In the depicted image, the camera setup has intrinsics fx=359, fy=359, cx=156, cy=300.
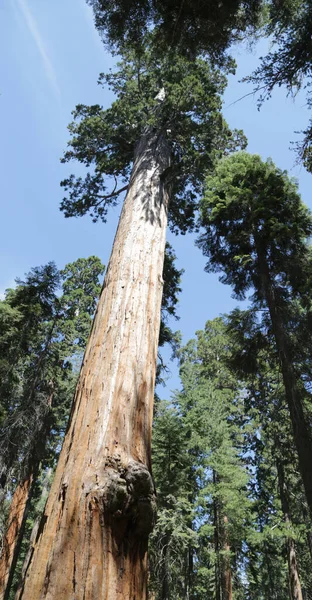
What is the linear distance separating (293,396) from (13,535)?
10049 mm

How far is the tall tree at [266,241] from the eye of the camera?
9297 mm

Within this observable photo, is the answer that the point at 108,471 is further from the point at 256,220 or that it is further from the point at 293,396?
the point at 256,220

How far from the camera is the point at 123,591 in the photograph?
5.23ft

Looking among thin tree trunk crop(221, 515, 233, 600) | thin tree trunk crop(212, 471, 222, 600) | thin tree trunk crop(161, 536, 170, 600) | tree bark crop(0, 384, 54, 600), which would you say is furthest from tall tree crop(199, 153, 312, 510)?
tree bark crop(0, 384, 54, 600)

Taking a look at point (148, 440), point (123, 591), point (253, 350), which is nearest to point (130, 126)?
point (253, 350)

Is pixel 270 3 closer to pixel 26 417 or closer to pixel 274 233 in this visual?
pixel 274 233

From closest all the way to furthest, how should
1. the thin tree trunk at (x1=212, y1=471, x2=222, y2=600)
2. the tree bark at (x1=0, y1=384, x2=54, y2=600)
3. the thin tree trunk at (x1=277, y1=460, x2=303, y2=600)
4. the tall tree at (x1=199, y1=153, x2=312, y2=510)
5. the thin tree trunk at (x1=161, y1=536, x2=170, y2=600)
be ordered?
1. the tall tree at (x1=199, y1=153, x2=312, y2=510)
2. the thin tree trunk at (x1=161, y1=536, x2=170, y2=600)
3. the tree bark at (x1=0, y1=384, x2=54, y2=600)
4. the thin tree trunk at (x1=212, y1=471, x2=222, y2=600)
5. the thin tree trunk at (x1=277, y1=460, x2=303, y2=600)

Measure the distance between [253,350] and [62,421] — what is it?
9.34 metres

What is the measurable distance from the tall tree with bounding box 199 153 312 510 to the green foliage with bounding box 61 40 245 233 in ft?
2.58

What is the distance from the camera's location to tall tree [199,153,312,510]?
9297 millimetres

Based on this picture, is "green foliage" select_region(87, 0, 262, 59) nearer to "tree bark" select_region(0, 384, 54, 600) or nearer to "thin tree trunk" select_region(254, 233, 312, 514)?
"thin tree trunk" select_region(254, 233, 312, 514)

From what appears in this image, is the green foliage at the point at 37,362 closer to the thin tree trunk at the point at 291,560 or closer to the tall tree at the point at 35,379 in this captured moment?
the tall tree at the point at 35,379

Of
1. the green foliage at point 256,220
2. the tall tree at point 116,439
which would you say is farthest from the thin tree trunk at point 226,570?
the tall tree at point 116,439

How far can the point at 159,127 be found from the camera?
8016mm
